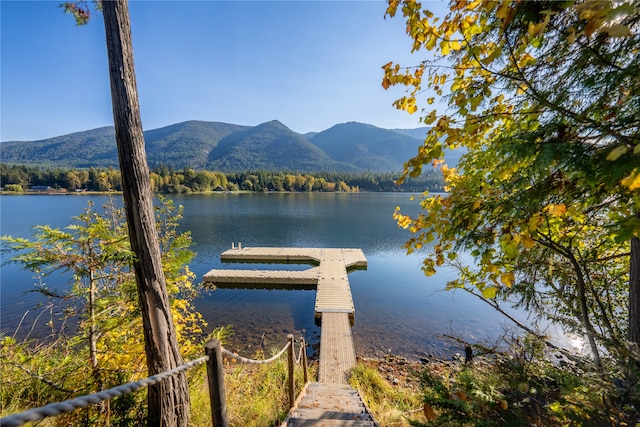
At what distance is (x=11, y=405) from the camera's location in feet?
8.99

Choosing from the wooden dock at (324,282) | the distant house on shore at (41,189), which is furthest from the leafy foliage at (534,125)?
the distant house on shore at (41,189)

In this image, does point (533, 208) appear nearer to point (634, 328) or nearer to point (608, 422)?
point (608, 422)

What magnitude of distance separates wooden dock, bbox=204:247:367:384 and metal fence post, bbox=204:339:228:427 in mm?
5503

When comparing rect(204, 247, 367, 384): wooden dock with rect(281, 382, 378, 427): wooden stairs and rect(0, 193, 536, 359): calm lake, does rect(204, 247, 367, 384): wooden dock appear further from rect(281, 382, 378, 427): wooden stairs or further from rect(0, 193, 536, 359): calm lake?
rect(281, 382, 378, 427): wooden stairs

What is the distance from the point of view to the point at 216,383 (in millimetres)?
1926

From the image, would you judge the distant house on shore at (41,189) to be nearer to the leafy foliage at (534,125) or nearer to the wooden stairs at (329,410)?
the wooden stairs at (329,410)

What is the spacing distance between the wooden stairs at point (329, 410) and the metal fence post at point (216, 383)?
3.99 ft

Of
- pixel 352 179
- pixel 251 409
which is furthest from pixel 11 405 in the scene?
pixel 352 179

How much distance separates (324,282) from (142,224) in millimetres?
12867

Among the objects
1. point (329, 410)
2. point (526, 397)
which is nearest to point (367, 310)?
point (329, 410)

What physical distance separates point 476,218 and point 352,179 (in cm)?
11058

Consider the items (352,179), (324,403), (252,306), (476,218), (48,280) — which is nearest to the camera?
(476,218)

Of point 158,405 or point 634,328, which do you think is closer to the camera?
point 634,328

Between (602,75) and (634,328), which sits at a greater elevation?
(602,75)
